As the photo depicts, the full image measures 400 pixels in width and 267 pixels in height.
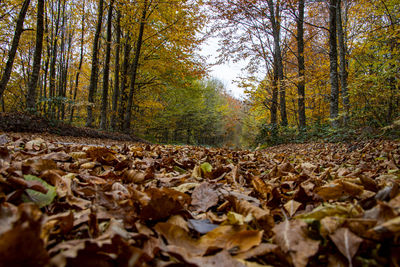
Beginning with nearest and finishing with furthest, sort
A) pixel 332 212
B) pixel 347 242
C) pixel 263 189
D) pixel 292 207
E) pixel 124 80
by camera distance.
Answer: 1. pixel 347 242
2. pixel 332 212
3. pixel 292 207
4. pixel 263 189
5. pixel 124 80

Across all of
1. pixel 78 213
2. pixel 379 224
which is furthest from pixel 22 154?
pixel 379 224

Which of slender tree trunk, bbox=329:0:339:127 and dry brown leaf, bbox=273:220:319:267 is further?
slender tree trunk, bbox=329:0:339:127

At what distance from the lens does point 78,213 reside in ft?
2.63

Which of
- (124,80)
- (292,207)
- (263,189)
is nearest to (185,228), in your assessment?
(292,207)

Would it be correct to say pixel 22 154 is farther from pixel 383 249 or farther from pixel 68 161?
pixel 383 249

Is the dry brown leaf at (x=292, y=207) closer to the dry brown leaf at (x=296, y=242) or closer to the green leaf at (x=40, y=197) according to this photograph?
the dry brown leaf at (x=296, y=242)

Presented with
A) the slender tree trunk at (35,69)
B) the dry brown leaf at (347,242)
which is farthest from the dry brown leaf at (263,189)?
the slender tree trunk at (35,69)

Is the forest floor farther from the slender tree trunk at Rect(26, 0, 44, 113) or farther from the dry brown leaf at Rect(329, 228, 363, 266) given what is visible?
the slender tree trunk at Rect(26, 0, 44, 113)

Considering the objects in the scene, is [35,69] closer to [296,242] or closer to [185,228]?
[185,228]

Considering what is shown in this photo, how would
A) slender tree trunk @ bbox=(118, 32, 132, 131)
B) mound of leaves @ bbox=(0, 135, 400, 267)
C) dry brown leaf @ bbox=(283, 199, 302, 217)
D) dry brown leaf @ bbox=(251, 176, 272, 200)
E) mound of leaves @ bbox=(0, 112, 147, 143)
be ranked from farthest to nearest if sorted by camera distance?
slender tree trunk @ bbox=(118, 32, 132, 131)
mound of leaves @ bbox=(0, 112, 147, 143)
dry brown leaf @ bbox=(251, 176, 272, 200)
dry brown leaf @ bbox=(283, 199, 302, 217)
mound of leaves @ bbox=(0, 135, 400, 267)

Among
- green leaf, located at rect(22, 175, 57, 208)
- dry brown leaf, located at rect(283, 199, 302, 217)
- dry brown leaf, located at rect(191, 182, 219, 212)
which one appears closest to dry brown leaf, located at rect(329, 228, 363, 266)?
dry brown leaf, located at rect(283, 199, 302, 217)

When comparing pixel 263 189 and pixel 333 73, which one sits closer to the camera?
pixel 263 189

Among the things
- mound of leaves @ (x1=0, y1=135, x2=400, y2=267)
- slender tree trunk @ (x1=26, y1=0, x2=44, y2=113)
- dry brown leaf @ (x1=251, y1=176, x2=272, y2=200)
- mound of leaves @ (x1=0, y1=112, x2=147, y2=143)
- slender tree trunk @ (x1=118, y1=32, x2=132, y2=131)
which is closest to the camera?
mound of leaves @ (x1=0, y1=135, x2=400, y2=267)

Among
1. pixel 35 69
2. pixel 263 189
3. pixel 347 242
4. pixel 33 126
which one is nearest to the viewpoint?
pixel 347 242
